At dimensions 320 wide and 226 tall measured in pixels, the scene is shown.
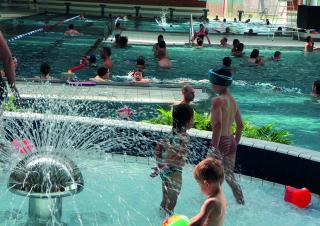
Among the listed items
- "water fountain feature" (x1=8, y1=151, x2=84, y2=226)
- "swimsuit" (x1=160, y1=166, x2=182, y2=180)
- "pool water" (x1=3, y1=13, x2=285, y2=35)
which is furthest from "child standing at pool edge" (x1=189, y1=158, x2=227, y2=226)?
"pool water" (x1=3, y1=13, x2=285, y2=35)

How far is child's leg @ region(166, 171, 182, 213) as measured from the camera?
4.74m

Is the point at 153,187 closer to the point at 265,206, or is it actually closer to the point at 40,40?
the point at 265,206

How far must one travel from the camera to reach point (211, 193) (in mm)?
3555

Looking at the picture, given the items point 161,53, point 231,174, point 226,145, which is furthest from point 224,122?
point 161,53

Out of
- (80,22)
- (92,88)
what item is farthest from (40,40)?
(92,88)

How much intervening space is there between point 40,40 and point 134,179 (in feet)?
50.5

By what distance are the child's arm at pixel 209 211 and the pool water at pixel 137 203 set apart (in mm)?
1424

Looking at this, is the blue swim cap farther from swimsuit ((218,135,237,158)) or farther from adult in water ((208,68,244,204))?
swimsuit ((218,135,237,158))

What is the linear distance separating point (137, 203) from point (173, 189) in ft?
2.22

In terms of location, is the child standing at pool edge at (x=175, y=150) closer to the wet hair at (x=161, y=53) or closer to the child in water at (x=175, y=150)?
the child in water at (x=175, y=150)

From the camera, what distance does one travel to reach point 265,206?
554 cm

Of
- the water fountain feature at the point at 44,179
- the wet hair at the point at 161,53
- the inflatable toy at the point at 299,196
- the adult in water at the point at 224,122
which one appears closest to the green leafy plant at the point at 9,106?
the adult in water at the point at 224,122

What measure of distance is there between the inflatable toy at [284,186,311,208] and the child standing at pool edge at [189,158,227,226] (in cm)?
210

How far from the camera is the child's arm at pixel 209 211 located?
3514mm
